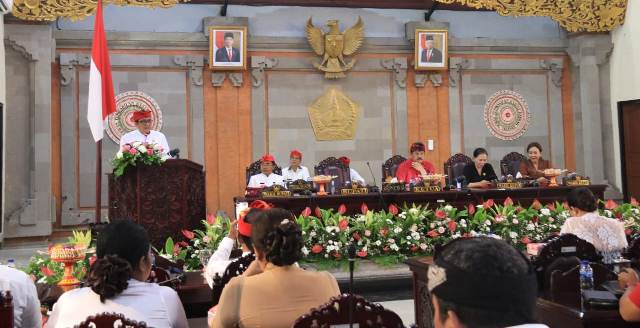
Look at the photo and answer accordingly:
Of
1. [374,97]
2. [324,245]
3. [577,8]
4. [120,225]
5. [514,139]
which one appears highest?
[577,8]

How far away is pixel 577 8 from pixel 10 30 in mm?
8366

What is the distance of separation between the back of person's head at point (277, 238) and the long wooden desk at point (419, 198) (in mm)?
3458

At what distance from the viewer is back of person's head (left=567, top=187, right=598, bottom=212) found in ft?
11.8

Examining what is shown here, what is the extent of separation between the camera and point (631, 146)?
31.8 feet

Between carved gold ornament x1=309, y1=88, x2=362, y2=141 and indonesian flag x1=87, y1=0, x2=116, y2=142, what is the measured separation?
14.9 feet

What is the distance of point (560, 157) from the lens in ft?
33.8

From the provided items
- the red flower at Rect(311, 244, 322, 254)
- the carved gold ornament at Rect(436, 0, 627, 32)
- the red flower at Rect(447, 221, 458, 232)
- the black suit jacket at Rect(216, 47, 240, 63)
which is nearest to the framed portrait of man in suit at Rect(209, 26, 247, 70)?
the black suit jacket at Rect(216, 47, 240, 63)

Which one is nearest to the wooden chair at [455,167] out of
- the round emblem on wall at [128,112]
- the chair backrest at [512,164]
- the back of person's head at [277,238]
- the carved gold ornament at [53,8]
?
the chair backrest at [512,164]

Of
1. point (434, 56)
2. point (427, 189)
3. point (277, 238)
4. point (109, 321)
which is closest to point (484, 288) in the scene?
point (109, 321)

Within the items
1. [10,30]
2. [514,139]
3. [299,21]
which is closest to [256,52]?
[299,21]

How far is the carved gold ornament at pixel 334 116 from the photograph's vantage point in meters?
9.68

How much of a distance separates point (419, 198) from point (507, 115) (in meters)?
4.70

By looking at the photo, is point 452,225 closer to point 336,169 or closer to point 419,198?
point 419,198

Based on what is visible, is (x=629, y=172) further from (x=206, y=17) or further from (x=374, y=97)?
(x=206, y=17)
